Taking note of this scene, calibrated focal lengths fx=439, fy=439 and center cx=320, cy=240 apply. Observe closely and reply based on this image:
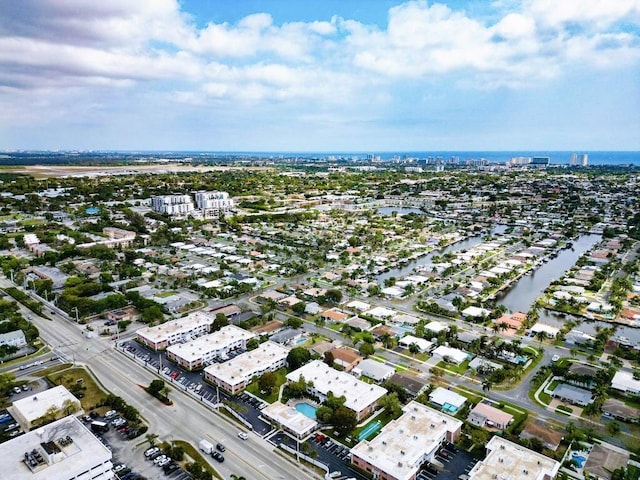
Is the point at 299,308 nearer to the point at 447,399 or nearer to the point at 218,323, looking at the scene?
the point at 218,323

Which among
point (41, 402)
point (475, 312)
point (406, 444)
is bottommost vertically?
point (406, 444)

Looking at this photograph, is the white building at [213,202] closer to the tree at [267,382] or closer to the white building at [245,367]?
the white building at [245,367]

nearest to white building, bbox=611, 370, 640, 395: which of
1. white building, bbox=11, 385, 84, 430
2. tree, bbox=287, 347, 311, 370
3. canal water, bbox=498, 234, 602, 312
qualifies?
canal water, bbox=498, 234, 602, 312

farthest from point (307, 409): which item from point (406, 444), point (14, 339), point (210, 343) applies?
point (14, 339)

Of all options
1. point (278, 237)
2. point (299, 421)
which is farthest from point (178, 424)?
point (278, 237)

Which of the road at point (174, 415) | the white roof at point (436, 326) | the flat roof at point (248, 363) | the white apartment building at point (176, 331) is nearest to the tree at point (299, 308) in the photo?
the flat roof at point (248, 363)

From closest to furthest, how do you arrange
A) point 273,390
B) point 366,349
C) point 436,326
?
point 273,390, point 366,349, point 436,326

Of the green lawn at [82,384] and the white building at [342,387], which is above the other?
the white building at [342,387]
